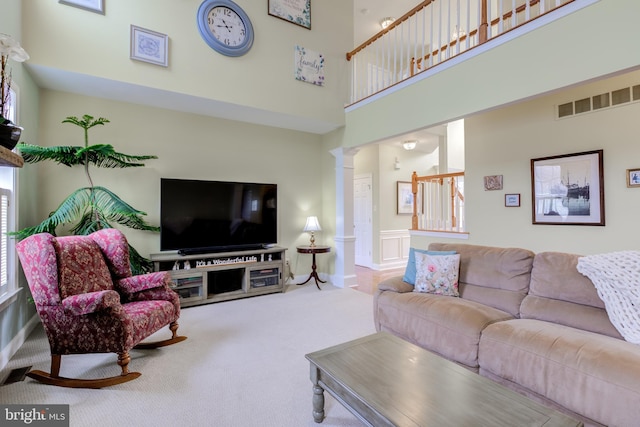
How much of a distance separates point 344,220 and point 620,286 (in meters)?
3.31

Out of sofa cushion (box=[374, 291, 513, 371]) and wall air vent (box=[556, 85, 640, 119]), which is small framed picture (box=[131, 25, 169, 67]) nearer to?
sofa cushion (box=[374, 291, 513, 371])

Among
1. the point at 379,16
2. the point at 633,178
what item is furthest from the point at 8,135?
the point at 379,16

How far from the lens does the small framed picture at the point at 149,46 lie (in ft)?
10.3

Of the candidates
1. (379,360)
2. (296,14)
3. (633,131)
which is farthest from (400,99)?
(379,360)

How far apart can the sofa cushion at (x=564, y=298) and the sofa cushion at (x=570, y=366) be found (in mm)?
117

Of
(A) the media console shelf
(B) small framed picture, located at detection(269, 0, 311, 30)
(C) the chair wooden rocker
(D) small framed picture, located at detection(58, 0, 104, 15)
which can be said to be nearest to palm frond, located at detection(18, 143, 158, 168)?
(C) the chair wooden rocker

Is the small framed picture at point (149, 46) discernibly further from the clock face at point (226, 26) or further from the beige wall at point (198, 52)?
the clock face at point (226, 26)

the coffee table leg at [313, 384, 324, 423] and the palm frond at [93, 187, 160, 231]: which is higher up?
the palm frond at [93, 187, 160, 231]

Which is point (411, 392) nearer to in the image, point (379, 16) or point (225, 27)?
point (225, 27)

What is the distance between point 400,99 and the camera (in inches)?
144

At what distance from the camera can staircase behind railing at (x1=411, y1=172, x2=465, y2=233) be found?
4.76m

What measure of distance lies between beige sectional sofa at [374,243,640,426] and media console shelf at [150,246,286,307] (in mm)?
2000

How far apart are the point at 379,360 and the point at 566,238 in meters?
3.08

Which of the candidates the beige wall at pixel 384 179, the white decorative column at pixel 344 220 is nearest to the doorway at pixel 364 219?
the beige wall at pixel 384 179
